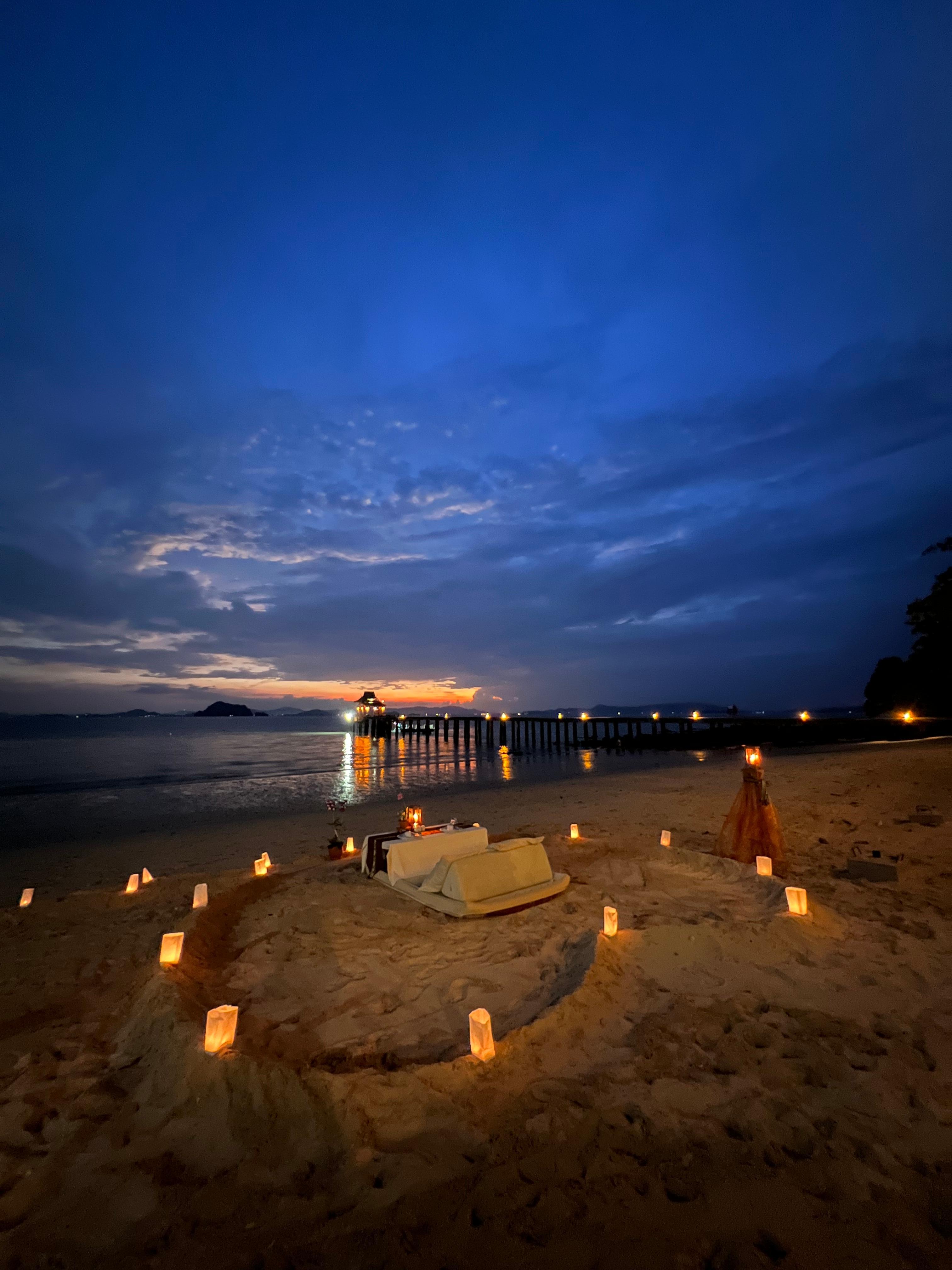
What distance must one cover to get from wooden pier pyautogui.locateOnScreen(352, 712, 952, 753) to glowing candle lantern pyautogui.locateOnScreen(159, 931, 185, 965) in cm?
1788

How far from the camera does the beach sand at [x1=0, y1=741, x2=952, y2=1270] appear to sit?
2395mm

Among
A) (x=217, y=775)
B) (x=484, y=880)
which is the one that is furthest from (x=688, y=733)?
(x=484, y=880)

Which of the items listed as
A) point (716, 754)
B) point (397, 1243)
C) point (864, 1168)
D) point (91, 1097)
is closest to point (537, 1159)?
point (397, 1243)

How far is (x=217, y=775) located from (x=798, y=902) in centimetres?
3207

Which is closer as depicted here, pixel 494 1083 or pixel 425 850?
pixel 494 1083

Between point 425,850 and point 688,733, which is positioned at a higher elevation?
point 425,850

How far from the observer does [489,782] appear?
87.1ft

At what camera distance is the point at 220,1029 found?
12.4 feet

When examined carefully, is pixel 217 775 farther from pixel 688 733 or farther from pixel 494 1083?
pixel 688 733

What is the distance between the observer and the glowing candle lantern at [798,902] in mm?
5574

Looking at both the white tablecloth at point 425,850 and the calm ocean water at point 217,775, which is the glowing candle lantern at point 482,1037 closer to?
the white tablecloth at point 425,850

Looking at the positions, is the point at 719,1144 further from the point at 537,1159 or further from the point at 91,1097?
the point at 91,1097

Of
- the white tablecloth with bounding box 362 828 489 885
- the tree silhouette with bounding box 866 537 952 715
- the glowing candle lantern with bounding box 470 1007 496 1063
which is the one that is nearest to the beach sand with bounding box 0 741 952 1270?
the glowing candle lantern with bounding box 470 1007 496 1063

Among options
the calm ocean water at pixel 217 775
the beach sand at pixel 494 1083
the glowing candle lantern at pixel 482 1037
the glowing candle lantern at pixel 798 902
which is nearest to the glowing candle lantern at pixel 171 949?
the beach sand at pixel 494 1083
